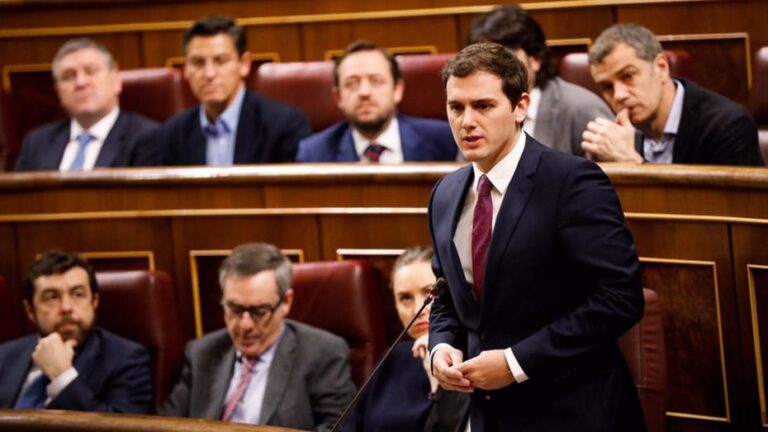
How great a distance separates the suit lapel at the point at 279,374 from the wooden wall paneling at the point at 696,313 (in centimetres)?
36

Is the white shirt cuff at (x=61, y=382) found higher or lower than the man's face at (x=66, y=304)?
lower

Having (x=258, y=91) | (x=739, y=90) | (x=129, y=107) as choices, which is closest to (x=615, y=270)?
(x=739, y=90)

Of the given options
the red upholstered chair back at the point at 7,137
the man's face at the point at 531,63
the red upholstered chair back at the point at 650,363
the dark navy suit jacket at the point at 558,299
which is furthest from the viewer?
the red upholstered chair back at the point at 7,137

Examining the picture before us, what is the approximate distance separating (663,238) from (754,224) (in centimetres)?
9

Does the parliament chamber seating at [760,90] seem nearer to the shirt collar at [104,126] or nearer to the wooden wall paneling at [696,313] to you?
the wooden wall paneling at [696,313]

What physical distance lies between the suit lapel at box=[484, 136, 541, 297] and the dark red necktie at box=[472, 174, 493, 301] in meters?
0.01

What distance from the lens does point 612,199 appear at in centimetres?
90

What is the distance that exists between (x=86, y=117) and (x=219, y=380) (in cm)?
64

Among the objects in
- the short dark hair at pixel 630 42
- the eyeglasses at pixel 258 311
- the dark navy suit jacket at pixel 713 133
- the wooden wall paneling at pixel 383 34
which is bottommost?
the eyeglasses at pixel 258 311

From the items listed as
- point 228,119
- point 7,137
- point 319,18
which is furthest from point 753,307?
point 7,137

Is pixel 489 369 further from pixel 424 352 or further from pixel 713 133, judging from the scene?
pixel 713 133

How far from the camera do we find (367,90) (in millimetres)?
1628

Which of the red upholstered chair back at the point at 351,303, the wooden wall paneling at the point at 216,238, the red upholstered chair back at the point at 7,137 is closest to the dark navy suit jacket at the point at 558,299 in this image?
the red upholstered chair back at the point at 351,303

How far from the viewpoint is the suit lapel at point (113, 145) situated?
1.79m
